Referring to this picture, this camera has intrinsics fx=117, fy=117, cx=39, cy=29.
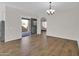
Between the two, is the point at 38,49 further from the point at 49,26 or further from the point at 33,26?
the point at 33,26

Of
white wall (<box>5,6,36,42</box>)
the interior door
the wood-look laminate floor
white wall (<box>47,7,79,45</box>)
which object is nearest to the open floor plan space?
the wood-look laminate floor

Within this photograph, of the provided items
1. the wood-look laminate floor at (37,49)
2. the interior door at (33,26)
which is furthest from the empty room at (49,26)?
the interior door at (33,26)

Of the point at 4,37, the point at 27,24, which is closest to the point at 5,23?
the point at 4,37

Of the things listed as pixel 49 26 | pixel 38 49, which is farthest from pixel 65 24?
pixel 38 49

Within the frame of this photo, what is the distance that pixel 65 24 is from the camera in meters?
10.1

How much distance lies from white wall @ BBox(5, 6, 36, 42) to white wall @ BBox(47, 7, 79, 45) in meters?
3.52

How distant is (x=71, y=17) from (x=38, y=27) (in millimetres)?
4970

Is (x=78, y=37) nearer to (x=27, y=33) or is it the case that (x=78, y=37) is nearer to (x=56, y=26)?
(x=56, y=26)

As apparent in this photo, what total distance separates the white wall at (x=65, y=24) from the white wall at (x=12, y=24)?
138 inches

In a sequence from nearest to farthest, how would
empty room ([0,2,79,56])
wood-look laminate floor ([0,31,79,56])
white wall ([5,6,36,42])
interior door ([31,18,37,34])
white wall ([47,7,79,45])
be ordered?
wood-look laminate floor ([0,31,79,56])
empty room ([0,2,79,56])
white wall ([5,6,36,42])
white wall ([47,7,79,45])
interior door ([31,18,37,34])

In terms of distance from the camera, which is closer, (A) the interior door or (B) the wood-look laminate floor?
(B) the wood-look laminate floor

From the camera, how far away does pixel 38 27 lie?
13.6m

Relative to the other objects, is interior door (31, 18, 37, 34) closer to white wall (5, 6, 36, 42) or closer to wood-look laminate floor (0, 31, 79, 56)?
white wall (5, 6, 36, 42)

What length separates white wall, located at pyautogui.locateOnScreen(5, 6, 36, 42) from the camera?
7.64 m
